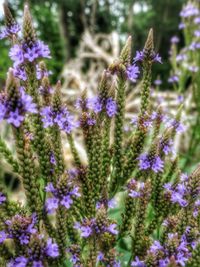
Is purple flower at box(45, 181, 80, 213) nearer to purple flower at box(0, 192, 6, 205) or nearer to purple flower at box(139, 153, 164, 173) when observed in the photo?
purple flower at box(0, 192, 6, 205)

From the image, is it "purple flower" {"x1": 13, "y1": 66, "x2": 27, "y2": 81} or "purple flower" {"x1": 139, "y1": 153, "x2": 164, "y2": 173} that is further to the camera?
"purple flower" {"x1": 139, "y1": 153, "x2": 164, "y2": 173}

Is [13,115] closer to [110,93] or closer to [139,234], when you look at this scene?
[110,93]

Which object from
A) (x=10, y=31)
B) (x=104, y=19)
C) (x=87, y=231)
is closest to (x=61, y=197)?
(x=87, y=231)

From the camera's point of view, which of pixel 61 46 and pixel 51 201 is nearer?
pixel 51 201

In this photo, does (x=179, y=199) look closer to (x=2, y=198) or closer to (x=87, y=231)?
(x=87, y=231)

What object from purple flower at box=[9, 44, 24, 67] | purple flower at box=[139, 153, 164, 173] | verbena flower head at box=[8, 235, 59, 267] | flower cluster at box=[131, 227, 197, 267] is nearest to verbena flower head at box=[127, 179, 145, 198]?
purple flower at box=[139, 153, 164, 173]

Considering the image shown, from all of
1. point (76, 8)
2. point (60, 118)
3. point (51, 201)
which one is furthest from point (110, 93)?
point (76, 8)

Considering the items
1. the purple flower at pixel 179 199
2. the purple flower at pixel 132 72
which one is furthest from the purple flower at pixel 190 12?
the purple flower at pixel 179 199

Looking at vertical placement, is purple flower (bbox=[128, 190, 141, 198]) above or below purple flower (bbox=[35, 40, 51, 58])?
below

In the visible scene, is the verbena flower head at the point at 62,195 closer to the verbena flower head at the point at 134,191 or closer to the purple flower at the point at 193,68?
the verbena flower head at the point at 134,191
